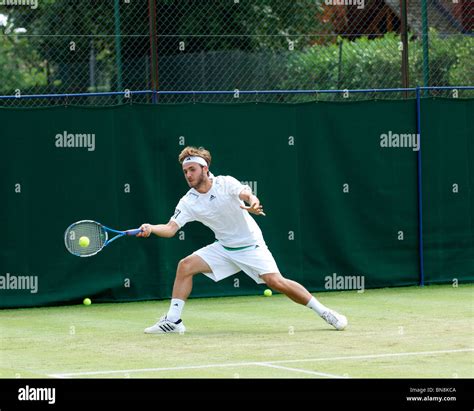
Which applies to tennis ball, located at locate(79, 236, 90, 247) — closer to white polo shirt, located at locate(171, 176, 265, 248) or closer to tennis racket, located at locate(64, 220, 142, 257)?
tennis racket, located at locate(64, 220, 142, 257)

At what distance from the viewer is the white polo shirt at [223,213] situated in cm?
1108

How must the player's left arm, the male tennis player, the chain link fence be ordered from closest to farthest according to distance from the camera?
1. the player's left arm
2. the male tennis player
3. the chain link fence

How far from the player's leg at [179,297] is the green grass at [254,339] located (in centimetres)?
15

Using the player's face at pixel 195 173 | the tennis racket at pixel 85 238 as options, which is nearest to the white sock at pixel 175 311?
the tennis racket at pixel 85 238

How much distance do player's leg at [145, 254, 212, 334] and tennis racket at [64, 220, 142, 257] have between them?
2.25ft

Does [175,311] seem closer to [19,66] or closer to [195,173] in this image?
[195,173]

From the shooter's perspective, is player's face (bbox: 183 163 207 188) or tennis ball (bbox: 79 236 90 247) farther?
player's face (bbox: 183 163 207 188)

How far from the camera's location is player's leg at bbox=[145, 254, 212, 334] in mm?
11148

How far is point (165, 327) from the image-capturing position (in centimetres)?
1115

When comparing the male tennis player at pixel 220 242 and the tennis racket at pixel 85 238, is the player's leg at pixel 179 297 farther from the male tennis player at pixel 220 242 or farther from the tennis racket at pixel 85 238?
the tennis racket at pixel 85 238

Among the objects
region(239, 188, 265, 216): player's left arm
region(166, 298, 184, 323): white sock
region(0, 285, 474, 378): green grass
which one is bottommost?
region(0, 285, 474, 378): green grass

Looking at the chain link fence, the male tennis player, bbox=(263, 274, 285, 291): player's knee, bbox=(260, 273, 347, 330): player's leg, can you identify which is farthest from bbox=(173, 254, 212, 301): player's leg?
the chain link fence
